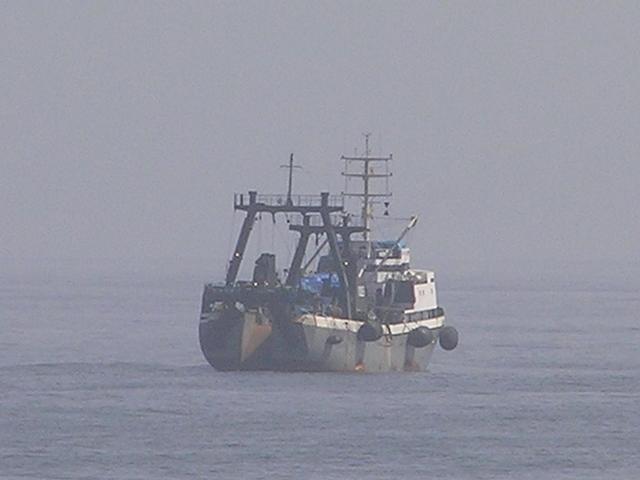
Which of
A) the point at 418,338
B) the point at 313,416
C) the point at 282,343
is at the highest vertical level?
the point at 418,338

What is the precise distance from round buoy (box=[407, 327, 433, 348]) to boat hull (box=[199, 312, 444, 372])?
378cm

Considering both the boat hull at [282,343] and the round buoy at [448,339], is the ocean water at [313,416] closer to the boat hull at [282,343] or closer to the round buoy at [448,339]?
the boat hull at [282,343]

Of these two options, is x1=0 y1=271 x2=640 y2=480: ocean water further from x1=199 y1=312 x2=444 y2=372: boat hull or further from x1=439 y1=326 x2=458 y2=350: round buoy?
x1=439 y1=326 x2=458 y2=350: round buoy

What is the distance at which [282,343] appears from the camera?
96.1 metres

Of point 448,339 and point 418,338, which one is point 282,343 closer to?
point 418,338

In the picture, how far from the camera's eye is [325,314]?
98.6 m

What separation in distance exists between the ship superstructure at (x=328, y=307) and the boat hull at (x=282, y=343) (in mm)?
41

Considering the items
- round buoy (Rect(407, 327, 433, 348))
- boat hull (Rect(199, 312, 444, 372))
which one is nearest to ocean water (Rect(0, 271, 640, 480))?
boat hull (Rect(199, 312, 444, 372))

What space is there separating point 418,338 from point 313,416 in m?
21.9

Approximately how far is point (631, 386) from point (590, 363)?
15.4 m

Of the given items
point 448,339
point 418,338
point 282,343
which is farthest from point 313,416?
point 448,339

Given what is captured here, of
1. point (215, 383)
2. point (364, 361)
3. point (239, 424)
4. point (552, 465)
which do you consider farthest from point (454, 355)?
point (552, 465)

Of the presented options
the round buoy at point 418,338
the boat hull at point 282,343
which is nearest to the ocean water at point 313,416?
the boat hull at point 282,343

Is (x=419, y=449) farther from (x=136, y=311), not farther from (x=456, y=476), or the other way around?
(x=136, y=311)
